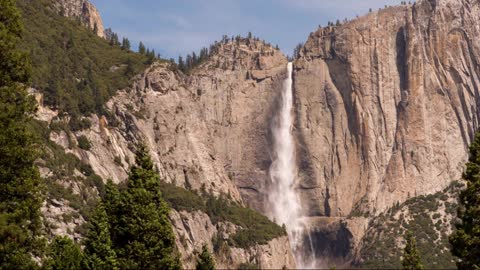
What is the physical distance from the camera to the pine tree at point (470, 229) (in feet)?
189

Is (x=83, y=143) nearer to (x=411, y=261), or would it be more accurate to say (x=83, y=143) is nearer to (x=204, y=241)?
(x=204, y=241)

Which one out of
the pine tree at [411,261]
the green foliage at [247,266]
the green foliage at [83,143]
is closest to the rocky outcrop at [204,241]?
the green foliage at [247,266]

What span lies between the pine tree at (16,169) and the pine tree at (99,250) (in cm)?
837

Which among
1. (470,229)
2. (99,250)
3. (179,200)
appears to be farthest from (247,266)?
(99,250)

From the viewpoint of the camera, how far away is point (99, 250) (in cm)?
5625

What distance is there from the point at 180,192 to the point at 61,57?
38.4 meters

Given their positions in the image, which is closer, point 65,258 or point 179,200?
point 65,258

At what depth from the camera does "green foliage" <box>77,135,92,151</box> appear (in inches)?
6973

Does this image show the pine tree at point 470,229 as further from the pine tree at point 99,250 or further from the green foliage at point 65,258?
the green foliage at point 65,258

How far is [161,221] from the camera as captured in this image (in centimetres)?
5841

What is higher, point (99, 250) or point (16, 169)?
point (16, 169)

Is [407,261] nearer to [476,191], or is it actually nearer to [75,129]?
[476,191]

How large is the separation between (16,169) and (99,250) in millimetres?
10972

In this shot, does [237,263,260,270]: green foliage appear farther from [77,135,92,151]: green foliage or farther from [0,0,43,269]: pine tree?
[0,0,43,269]: pine tree
